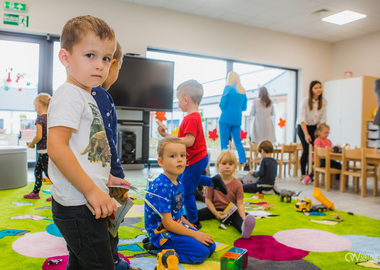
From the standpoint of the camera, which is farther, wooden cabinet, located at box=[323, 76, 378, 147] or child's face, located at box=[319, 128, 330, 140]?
wooden cabinet, located at box=[323, 76, 378, 147]

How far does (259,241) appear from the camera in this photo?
1.87 m

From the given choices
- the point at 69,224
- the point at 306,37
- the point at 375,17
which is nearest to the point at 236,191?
the point at 69,224

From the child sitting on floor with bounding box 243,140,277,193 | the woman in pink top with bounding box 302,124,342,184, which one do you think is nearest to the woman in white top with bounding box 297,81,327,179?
the woman in pink top with bounding box 302,124,342,184

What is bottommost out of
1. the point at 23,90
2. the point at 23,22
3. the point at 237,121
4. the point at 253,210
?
the point at 253,210

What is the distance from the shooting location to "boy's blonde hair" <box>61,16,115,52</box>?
801 mm

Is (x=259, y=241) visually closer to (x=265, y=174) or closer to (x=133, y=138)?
(x=265, y=174)

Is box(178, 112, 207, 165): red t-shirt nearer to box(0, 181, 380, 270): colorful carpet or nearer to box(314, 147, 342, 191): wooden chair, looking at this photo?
box(0, 181, 380, 270): colorful carpet

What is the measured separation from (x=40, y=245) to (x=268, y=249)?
126 centimetres

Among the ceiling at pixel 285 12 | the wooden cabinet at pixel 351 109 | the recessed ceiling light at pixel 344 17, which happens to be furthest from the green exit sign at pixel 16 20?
the wooden cabinet at pixel 351 109

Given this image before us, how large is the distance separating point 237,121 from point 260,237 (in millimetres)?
2349

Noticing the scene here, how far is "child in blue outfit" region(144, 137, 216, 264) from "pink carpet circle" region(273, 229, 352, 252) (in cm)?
56

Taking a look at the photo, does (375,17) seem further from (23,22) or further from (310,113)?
(23,22)

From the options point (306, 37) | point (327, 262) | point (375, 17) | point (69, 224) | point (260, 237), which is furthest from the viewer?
point (306, 37)

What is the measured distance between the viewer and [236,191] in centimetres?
226
